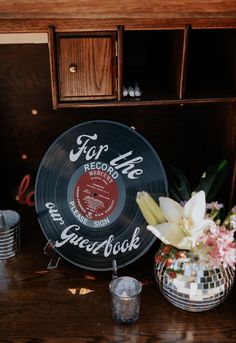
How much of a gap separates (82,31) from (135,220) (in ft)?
2.04

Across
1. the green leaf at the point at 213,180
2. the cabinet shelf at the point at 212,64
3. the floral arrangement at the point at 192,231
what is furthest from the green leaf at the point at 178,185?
the cabinet shelf at the point at 212,64

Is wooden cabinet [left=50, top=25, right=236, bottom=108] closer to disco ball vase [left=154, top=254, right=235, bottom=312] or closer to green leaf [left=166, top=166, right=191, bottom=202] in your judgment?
green leaf [left=166, top=166, right=191, bottom=202]

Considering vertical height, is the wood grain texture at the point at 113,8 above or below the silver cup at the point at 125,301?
above

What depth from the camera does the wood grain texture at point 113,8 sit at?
→ 45.9 inches

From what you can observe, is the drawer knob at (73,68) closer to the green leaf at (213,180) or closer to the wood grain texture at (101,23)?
the wood grain texture at (101,23)

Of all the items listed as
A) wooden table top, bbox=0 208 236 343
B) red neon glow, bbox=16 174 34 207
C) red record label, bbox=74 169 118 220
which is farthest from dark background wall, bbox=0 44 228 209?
wooden table top, bbox=0 208 236 343

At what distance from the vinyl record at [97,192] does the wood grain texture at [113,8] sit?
403mm

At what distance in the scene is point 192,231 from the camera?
1.25 meters

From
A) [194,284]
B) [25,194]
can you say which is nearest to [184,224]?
[194,284]

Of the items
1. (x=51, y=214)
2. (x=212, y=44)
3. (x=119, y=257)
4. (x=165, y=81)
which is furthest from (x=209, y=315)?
(x=212, y=44)

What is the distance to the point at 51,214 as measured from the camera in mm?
1521

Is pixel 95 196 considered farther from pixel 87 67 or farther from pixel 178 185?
pixel 87 67

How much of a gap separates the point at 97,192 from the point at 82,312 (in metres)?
0.38

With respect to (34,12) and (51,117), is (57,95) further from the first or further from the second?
(51,117)
